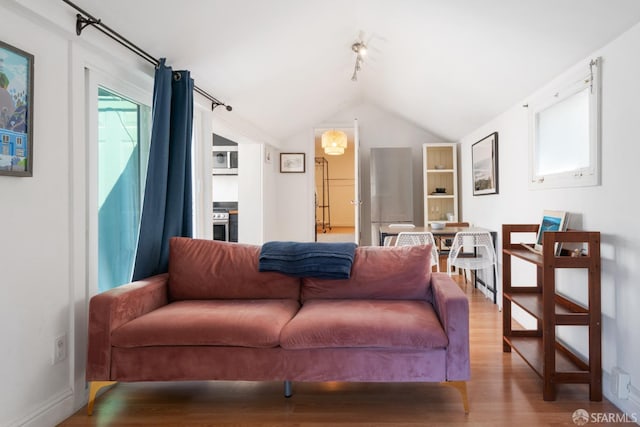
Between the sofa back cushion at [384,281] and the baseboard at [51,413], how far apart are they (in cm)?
137

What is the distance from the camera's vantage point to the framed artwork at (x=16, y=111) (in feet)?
5.20

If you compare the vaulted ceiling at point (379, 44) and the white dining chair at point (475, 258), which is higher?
the vaulted ceiling at point (379, 44)

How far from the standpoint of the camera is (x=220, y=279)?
2525mm

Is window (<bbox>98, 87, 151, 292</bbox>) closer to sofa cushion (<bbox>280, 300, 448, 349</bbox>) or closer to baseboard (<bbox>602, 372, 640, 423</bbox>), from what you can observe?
sofa cushion (<bbox>280, 300, 448, 349</bbox>)

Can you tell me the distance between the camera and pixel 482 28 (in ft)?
8.52

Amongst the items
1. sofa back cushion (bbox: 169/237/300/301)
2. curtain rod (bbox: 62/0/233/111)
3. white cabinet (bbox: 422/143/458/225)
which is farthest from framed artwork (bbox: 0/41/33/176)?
white cabinet (bbox: 422/143/458/225)

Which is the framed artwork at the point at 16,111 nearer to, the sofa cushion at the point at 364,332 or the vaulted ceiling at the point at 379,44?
the vaulted ceiling at the point at 379,44

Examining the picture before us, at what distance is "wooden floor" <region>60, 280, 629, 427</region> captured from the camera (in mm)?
1917

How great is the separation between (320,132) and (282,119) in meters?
1.37

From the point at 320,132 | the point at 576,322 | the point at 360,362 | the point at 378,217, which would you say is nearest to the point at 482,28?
the point at 576,322

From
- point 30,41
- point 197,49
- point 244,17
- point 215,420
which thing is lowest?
point 215,420

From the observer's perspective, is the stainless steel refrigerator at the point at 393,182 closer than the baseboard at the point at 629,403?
No

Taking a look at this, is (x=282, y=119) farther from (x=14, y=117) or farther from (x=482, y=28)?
(x=14, y=117)

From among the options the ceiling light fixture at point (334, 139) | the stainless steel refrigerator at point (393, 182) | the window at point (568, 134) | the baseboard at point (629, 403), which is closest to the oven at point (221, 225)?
the ceiling light fixture at point (334, 139)
